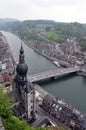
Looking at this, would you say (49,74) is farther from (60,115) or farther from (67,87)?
(60,115)

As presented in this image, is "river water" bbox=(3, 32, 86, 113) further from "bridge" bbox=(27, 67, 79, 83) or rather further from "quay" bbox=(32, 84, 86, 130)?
"quay" bbox=(32, 84, 86, 130)

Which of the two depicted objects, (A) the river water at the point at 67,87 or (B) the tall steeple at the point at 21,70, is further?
(A) the river water at the point at 67,87

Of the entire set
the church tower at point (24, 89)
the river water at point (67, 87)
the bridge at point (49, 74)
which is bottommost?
the river water at point (67, 87)

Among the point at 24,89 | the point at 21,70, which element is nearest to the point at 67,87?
the point at 24,89

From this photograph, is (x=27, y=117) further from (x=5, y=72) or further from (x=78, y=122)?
(x=5, y=72)

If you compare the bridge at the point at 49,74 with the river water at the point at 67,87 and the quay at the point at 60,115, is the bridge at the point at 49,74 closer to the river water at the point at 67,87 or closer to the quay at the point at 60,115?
the river water at the point at 67,87

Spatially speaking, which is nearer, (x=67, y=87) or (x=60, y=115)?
(x=60, y=115)

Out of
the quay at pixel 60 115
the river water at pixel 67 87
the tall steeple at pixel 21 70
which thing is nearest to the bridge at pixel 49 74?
the river water at pixel 67 87

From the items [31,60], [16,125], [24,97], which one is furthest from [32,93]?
[31,60]
